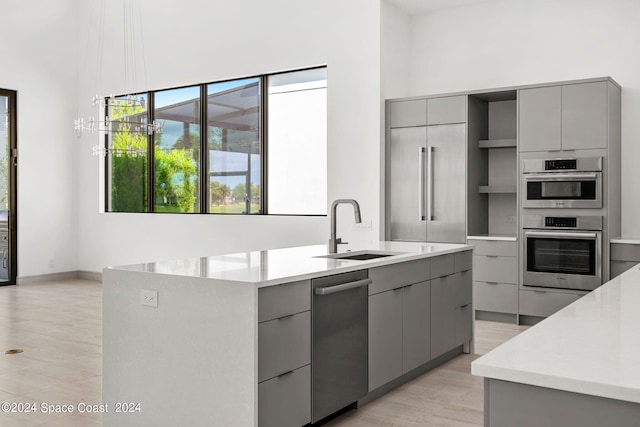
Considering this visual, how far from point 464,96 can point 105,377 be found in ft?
15.0

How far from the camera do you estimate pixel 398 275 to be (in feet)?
12.6

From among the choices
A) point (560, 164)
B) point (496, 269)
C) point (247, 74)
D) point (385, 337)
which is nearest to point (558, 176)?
point (560, 164)

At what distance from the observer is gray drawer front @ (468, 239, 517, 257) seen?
6.05 meters

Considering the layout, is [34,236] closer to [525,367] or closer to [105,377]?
[105,377]

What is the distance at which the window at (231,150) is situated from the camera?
7.33m

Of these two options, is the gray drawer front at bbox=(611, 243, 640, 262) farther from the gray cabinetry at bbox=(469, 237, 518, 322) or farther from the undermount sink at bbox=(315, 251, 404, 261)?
the undermount sink at bbox=(315, 251, 404, 261)

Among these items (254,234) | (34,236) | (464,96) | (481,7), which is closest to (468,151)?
(464,96)

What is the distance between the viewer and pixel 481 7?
6781mm

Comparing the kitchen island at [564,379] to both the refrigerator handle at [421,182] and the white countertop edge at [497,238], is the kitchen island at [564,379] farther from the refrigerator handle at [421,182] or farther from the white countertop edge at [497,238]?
the refrigerator handle at [421,182]

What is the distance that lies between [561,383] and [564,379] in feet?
0.04

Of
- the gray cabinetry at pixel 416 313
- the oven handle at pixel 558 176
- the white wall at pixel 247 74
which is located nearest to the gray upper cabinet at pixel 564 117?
the oven handle at pixel 558 176

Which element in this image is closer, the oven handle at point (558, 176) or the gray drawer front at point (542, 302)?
the oven handle at point (558, 176)

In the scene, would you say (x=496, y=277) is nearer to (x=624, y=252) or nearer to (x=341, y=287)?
(x=624, y=252)

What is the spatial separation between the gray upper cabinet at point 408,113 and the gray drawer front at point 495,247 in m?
1.40
